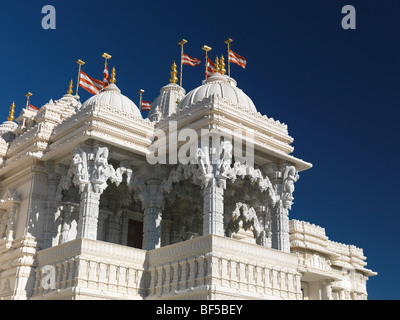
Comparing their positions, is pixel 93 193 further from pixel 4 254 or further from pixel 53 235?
pixel 4 254

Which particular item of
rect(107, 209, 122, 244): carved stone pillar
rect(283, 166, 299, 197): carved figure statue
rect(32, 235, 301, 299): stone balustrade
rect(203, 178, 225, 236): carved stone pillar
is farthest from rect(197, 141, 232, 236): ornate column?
rect(107, 209, 122, 244): carved stone pillar

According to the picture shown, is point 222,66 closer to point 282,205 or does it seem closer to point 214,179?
point 282,205

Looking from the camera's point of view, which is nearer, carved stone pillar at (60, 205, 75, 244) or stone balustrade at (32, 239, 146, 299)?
stone balustrade at (32, 239, 146, 299)

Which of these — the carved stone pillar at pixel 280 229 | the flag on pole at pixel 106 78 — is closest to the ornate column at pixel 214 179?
the carved stone pillar at pixel 280 229

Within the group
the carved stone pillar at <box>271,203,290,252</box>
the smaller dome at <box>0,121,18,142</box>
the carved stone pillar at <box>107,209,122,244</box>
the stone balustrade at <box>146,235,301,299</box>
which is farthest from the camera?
the smaller dome at <box>0,121,18,142</box>

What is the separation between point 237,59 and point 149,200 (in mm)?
9335

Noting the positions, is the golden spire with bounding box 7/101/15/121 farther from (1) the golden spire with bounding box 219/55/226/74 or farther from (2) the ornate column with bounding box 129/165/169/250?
(1) the golden spire with bounding box 219/55/226/74

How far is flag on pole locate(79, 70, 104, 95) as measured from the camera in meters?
32.2

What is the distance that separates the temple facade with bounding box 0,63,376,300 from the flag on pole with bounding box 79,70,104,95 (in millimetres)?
1713

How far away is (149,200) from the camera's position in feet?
88.5

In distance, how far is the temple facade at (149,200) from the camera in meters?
23.6

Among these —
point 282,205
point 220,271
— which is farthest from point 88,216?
point 282,205

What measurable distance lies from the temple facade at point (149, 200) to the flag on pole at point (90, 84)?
1.71 m
